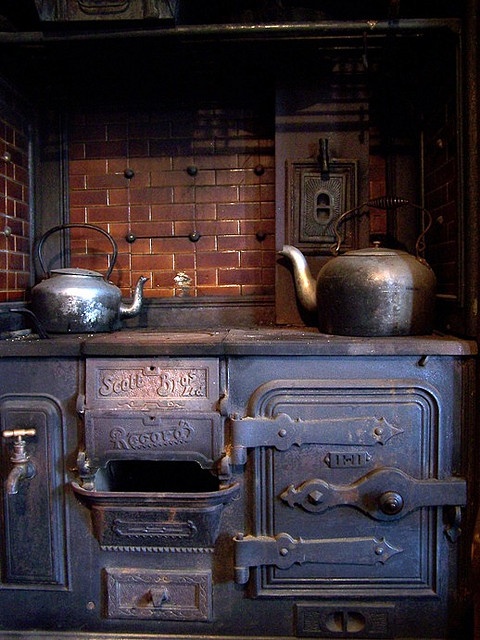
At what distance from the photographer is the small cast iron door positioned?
1328mm

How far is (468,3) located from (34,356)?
164 centimetres

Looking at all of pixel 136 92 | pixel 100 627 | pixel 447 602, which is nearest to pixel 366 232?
pixel 136 92

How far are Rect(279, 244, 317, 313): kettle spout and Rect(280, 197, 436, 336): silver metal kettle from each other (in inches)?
6.4

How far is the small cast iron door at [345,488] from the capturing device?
1.33 m

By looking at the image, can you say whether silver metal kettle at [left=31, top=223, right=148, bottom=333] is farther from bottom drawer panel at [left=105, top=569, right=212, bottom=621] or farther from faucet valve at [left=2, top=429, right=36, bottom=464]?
bottom drawer panel at [left=105, top=569, right=212, bottom=621]

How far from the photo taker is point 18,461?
4.33 feet

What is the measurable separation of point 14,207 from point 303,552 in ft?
5.10

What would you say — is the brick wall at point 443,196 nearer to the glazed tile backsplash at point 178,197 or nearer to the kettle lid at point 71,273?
the glazed tile backsplash at point 178,197

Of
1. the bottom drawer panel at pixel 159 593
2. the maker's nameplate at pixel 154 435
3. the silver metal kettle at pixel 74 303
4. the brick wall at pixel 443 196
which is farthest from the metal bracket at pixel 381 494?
the silver metal kettle at pixel 74 303

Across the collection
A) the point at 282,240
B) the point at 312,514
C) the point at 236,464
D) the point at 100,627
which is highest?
the point at 282,240

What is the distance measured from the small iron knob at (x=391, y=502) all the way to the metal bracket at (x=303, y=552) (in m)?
0.11

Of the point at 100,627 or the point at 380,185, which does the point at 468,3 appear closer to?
the point at 380,185

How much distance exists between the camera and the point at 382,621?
1354 millimetres

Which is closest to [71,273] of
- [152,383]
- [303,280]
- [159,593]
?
[152,383]
